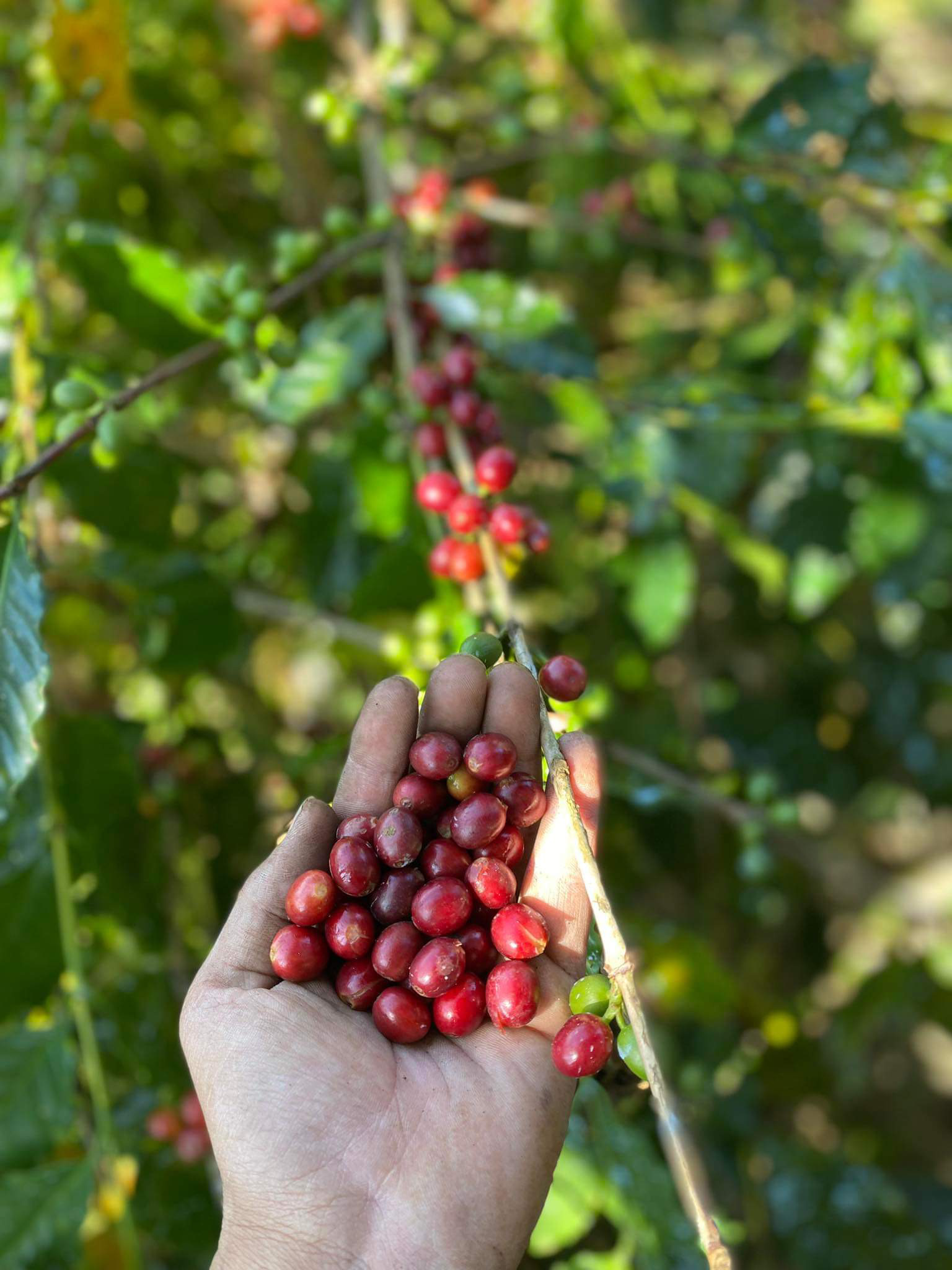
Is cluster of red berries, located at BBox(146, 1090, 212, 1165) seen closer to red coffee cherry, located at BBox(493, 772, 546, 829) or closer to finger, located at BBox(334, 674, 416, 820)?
finger, located at BBox(334, 674, 416, 820)

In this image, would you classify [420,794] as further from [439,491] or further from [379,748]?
[439,491]

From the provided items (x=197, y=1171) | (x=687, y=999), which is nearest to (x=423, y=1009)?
(x=197, y=1171)

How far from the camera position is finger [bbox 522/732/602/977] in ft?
3.68

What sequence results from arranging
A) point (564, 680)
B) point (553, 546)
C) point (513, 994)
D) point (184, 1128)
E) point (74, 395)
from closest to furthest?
point (513, 994) < point (564, 680) < point (74, 395) < point (184, 1128) < point (553, 546)

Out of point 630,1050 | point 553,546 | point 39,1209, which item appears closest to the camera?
point 630,1050

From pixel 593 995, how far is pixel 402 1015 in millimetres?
265

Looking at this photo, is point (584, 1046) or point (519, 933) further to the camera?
point (519, 933)

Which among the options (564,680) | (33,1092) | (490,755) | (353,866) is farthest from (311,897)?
(33,1092)

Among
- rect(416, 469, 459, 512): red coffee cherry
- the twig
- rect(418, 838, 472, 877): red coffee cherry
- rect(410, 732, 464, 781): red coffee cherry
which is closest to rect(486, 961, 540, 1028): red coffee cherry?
rect(418, 838, 472, 877): red coffee cherry

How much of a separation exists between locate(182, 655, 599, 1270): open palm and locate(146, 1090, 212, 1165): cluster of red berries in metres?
0.58

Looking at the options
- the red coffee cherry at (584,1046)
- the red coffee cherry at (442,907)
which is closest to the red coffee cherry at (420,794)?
the red coffee cherry at (442,907)

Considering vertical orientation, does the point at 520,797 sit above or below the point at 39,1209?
above

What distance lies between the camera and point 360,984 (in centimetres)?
116

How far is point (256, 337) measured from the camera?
146cm
